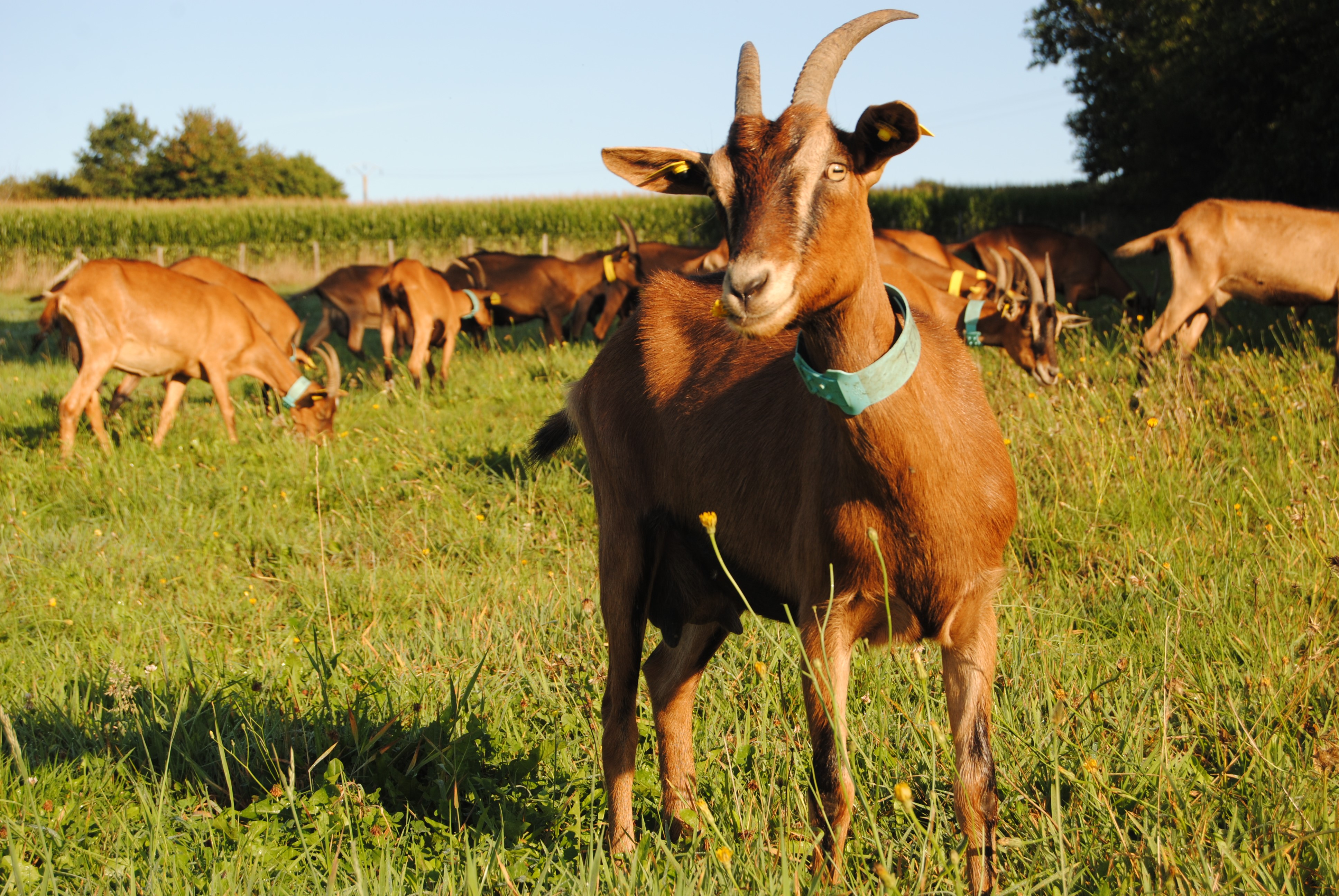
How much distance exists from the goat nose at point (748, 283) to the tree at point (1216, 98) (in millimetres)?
15757

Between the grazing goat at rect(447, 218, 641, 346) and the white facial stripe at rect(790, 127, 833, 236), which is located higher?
the white facial stripe at rect(790, 127, 833, 236)

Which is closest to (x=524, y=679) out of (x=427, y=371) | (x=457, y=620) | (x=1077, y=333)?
(x=457, y=620)

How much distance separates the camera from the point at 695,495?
293 centimetres

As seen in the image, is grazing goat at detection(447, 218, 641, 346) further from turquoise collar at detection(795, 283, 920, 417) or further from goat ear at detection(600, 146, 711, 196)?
turquoise collar at detection(795, 283, 920, 417)

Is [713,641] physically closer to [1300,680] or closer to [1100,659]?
[1100,659]

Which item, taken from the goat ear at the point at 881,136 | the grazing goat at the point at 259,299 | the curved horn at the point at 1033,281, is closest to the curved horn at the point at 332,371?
the grazing goat at the point at 259,299

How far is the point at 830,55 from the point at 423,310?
10.4 metres

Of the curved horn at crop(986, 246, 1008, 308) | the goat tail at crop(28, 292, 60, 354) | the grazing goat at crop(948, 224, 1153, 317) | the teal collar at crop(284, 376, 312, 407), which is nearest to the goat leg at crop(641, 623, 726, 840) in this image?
the curved horn at crop(986, 246, 1008, 308)

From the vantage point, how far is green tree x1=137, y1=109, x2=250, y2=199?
6462 cm

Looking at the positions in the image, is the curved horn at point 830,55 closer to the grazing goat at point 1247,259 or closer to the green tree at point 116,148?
the grazing goat at point 1247,259

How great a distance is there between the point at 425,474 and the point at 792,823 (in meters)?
4.51

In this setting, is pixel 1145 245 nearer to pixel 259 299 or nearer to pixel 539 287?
pixel 539 287

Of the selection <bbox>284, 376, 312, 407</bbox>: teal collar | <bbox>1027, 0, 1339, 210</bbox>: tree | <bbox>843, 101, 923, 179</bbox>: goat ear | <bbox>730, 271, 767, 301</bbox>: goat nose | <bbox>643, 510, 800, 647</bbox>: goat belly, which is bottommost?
<bbox>284, 376, 312, 407</bbox>: teal collar

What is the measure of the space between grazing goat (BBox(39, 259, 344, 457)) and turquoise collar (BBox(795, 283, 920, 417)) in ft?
23.1
